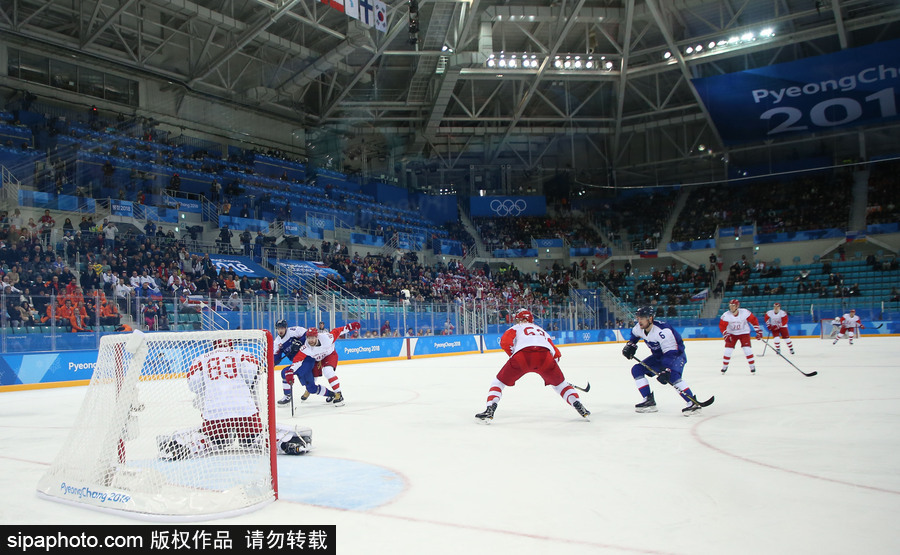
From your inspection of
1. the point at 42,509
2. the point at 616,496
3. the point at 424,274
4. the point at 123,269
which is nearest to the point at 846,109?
the point at 424,274

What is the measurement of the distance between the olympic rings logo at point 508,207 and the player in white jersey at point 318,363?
116 feet

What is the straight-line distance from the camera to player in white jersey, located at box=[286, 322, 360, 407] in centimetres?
1012

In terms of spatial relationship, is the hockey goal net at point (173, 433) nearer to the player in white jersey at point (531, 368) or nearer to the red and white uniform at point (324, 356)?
the player in white jersey at point (531, 368)

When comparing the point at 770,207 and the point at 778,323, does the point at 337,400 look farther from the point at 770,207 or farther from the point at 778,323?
the point at 770,207

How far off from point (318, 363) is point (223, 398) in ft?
16.6

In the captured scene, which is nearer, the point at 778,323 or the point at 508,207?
the point at 778,323

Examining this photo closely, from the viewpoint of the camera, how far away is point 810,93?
110 ft

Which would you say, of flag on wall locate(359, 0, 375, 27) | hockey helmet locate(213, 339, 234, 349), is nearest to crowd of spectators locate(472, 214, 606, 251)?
flag on wall locate(359, 0, 375, 27)

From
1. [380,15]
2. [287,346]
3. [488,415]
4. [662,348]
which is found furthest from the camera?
[380,15]

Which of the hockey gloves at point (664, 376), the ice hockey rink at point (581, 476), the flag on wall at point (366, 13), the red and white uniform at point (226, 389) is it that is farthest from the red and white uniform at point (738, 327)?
the flag on wall at point (366, 13)

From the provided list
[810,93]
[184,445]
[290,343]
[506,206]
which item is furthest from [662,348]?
[506,206]

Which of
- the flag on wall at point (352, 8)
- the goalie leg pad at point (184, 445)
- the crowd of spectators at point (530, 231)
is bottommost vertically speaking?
the goalie leg pad at point (184, 445)

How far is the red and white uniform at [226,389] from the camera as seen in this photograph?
17.9 ft

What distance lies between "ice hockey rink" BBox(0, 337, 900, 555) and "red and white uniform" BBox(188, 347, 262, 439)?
0.55 m
